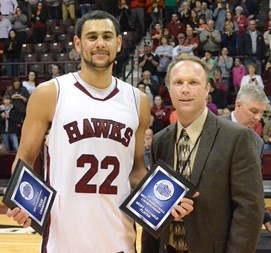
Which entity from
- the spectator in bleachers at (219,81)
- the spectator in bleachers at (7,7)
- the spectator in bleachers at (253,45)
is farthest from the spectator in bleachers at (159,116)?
the spectator in bleachers at (7,7)

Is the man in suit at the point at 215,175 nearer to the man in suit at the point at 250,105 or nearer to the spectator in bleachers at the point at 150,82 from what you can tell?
the man in suit at the point at 250,105

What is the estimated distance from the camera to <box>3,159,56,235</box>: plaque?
117 inches

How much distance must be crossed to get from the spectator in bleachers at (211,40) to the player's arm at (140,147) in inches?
411

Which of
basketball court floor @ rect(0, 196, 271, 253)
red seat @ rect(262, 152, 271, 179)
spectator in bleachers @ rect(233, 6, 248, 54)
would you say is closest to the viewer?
basketball court floor @ rect(0, 196, 271, 253)

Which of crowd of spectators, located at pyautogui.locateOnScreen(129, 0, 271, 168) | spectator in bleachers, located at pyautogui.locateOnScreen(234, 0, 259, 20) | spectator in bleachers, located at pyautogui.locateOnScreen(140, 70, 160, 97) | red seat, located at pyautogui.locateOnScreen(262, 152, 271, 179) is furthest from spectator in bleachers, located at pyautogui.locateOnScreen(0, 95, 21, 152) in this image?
spectator in bleachers, located at pyautogui.locateOnScreen(234, 0, 259, 20)

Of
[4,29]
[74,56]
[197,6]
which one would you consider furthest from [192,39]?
[4,29]

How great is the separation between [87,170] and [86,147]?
11 centimetres

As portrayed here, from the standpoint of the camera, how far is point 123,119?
129 inches

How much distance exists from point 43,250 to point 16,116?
8952 mm

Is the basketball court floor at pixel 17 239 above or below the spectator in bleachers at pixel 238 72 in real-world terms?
below

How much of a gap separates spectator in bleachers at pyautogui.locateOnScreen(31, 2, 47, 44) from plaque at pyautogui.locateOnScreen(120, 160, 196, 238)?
13.2 metres

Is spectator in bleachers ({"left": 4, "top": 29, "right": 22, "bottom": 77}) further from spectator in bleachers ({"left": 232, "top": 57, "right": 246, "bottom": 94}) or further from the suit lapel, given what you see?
the suit lapel

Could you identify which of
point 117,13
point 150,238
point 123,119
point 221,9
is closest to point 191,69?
point 123,119

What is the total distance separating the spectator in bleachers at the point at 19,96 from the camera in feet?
39.8
